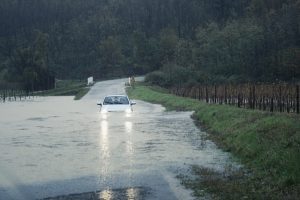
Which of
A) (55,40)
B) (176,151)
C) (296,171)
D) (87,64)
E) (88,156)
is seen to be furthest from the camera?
(55,40)

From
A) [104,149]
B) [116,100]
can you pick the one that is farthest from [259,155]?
[116,100]

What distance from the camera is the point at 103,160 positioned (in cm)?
1341

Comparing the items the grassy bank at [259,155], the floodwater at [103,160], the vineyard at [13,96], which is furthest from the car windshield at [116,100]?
the vineyard at [13,96]

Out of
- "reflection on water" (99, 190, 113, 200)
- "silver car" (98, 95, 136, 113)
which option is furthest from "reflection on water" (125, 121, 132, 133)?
"reflection on water" (99, 190, 113, 200)

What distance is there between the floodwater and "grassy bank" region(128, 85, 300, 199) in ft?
1.73

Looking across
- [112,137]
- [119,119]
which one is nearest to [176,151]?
[112,137]

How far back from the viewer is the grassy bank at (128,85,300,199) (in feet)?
31.5

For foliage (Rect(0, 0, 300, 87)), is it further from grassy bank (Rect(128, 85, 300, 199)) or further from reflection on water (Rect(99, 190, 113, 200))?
reflection on water (Rect(99, 190, 113, 200))

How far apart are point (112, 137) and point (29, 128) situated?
19.2ft

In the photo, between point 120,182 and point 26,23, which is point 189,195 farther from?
point 26,23

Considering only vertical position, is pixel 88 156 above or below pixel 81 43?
below

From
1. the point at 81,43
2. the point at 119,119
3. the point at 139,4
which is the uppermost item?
the point at 139,4

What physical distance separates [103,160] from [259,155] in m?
3.89

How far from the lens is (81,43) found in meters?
175
